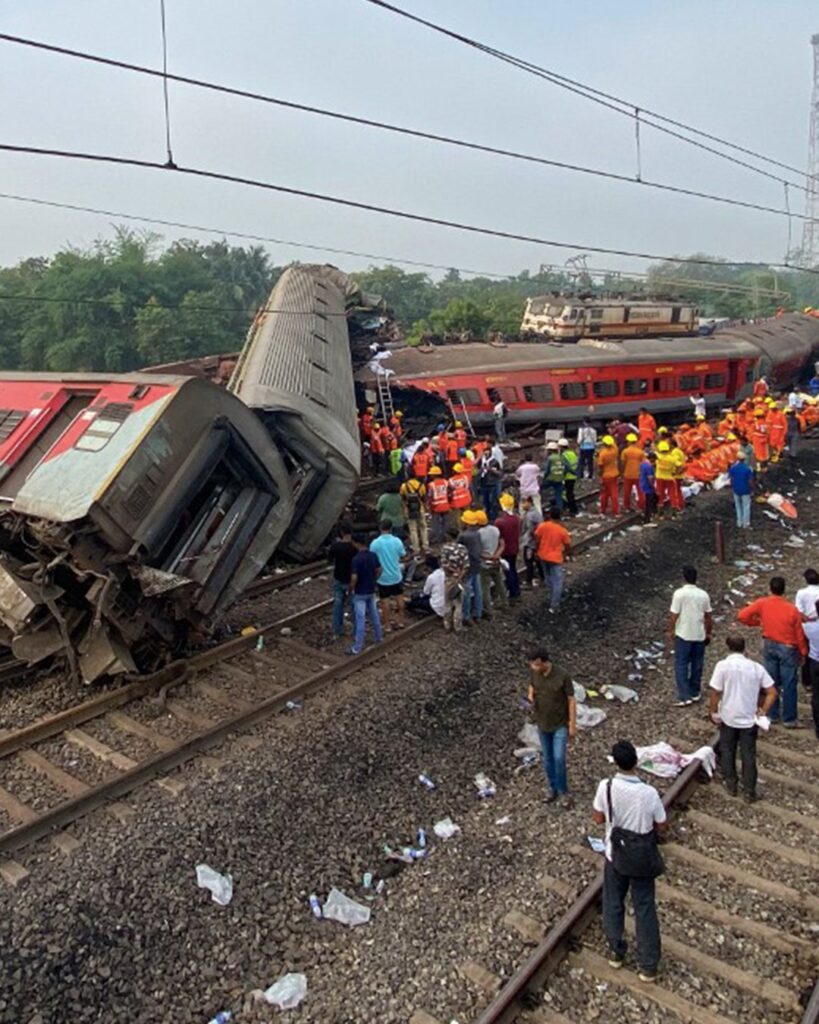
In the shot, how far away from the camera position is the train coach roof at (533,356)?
2105 centimetres

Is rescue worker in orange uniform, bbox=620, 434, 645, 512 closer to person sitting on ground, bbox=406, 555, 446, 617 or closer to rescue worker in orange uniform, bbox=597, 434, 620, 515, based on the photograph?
rescue worker in orange uniform, bbox=597, 434, 620, 515

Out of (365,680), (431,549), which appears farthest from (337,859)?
(431,549)

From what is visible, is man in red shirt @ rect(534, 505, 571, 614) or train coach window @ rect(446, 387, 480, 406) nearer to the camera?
man in red shirt @ rect(534, 505, 571, 614)

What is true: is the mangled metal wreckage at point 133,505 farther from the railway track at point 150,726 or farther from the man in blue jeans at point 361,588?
the man in blue jeans at point 361,588

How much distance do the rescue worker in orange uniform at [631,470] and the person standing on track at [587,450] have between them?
2.19 m

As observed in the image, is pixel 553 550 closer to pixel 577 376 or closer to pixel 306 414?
pixel 306 414

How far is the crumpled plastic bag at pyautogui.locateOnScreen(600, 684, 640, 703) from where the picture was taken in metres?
8.66

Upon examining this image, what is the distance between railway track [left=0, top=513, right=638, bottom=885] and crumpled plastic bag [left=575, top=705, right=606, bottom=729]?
2.33 m

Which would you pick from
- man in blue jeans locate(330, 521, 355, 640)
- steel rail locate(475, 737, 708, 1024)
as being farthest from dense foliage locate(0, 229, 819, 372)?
steel rail locate(475, 737, 708, 1024)

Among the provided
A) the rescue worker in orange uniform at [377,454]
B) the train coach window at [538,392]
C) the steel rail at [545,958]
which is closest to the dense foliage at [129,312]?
the train coach window at [538,392]

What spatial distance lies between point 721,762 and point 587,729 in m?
1.33

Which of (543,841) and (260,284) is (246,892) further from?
(260,284)

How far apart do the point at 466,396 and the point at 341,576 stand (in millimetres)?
11459

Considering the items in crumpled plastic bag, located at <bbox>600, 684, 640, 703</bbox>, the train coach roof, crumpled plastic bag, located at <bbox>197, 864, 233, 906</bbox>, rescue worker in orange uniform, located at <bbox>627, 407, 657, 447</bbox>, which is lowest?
crumpled plastic bag, located at <bbox>600, 684, 640, 703</bbox>
